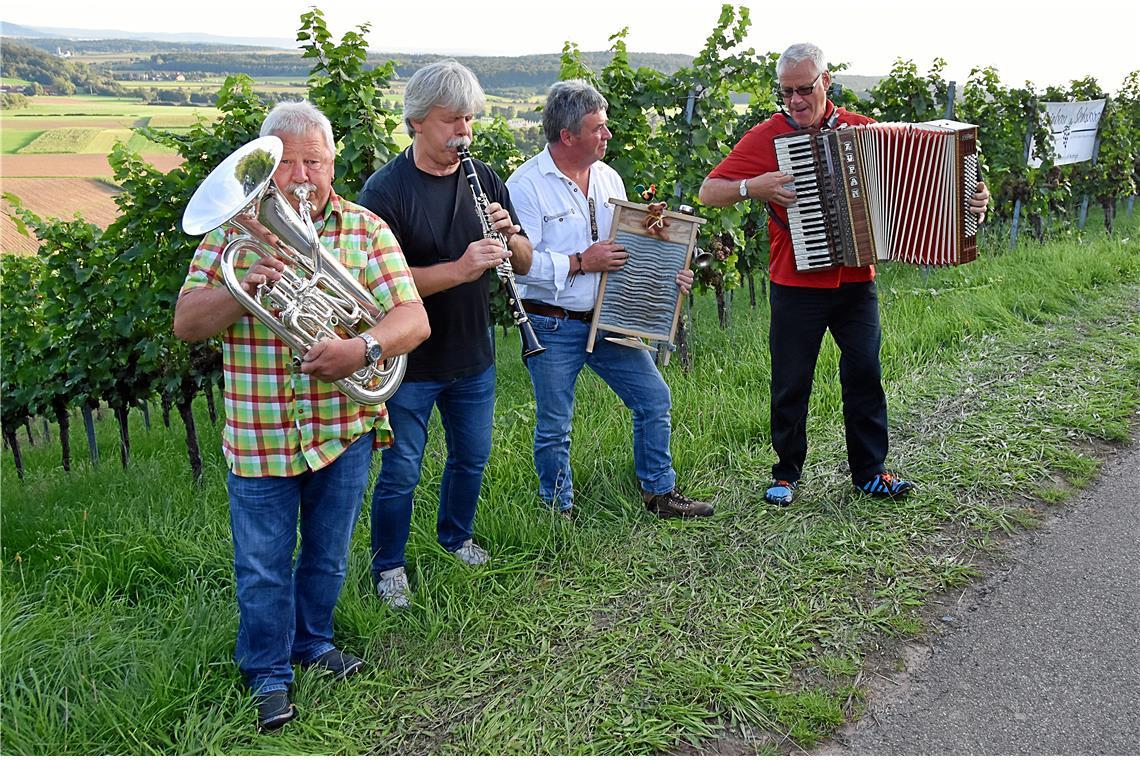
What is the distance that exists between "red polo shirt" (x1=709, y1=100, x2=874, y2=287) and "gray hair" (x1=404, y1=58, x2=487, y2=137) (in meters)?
1.43

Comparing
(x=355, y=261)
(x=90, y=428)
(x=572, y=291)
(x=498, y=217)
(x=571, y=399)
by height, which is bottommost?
(x=90, y=428)

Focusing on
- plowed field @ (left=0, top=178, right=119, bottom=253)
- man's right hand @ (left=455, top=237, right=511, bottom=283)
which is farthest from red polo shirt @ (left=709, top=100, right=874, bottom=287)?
plowed field @ (left=0, top=178, right=119, bottom=253)

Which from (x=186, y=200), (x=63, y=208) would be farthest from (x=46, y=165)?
(x=186, y=200)

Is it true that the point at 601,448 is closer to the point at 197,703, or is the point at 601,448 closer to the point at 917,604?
the point at 917,604

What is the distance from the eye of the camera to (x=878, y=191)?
429 centimetres

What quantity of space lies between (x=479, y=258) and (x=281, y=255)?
2.88ft

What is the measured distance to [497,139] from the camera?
829 centimetres

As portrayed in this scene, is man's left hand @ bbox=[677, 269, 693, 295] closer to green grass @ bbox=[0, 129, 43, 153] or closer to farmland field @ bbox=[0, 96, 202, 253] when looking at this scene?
farmland field @ bbox=[0, 96, 202, 253]

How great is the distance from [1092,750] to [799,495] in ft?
6.43

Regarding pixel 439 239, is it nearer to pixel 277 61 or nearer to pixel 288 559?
pixel 288 559

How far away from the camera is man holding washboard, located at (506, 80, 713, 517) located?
4.06 m

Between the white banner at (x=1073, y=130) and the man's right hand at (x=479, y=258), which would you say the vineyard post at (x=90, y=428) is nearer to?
the man's right hand at (x=479, y=258)

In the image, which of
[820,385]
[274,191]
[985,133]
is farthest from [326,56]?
[985,133]

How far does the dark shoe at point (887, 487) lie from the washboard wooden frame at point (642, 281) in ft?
4.17
